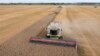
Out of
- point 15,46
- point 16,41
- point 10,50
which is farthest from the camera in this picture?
point 16,41

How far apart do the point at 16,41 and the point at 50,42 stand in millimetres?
1751

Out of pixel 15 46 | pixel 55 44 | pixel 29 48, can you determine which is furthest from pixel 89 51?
pixel 15 46

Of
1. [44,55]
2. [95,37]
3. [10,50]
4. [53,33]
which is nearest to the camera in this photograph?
[44,55]

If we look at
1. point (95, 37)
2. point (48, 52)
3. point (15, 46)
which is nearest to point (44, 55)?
point (48, 52)

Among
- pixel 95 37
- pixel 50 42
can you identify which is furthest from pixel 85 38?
pixel 50 42

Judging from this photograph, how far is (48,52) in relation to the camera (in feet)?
32.7

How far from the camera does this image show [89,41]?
12.8 m

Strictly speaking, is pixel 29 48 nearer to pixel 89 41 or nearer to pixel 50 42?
Answer: pixel 50 42

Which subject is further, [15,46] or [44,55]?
[15,46]

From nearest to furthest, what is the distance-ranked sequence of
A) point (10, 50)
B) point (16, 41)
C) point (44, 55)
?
1. point (44, 55)
2. point (10, 50)
3. point (16, 41)

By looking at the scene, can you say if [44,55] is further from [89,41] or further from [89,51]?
[89,41]

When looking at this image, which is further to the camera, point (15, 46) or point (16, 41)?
point (16, 41)

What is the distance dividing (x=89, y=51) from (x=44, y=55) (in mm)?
2226

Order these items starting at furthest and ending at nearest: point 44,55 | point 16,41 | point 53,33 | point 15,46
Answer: point 53,33
point 16,41
point 15,46
point 44,55
